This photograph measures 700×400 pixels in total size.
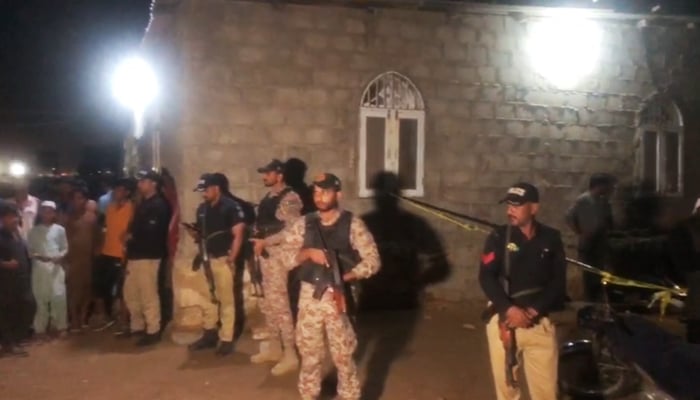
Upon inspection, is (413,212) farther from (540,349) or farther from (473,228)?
(540,349)

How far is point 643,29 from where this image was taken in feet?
38.3

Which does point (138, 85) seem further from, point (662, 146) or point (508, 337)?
point (508, 337)

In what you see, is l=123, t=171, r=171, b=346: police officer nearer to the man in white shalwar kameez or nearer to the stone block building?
the stone block building

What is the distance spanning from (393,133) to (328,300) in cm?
479

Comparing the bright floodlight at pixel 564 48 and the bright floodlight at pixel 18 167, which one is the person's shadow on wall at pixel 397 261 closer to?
the bright floodlight at pixel 564 48

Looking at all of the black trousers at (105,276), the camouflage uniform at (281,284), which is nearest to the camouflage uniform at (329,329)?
the camouflage uniform at (281,284)

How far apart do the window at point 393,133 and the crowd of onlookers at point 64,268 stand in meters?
2.85

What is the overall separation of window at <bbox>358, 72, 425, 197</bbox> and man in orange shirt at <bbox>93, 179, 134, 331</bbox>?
2.81 meters

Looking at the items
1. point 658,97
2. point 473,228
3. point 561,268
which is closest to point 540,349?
point 561,268

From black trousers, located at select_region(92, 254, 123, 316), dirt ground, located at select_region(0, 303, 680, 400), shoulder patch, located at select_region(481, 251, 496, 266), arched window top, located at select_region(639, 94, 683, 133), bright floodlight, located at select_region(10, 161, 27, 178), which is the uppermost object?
arched window top, located at select_region(639, 94, 683, 133)

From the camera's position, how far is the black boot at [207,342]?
8.81 meters

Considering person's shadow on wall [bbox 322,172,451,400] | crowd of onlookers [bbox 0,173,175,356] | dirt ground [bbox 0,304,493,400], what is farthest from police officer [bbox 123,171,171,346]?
person's shadow on wall [bbox 322,172,451,400]

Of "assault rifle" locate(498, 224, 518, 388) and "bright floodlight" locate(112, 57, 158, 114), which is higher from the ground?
"bright floodlight" locate(112, 57, 158, 114)

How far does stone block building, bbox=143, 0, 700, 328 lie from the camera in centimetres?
978
